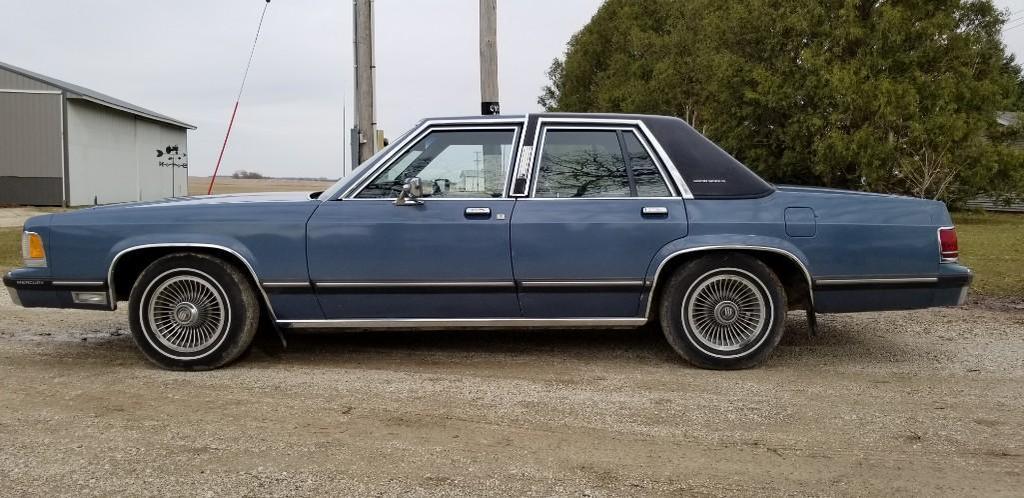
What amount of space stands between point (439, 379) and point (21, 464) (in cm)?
206

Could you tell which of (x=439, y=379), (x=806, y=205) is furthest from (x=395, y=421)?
(x=806, y=205)

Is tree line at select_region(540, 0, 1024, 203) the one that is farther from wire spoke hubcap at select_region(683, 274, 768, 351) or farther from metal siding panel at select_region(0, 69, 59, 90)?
metal siding panel at select_region(0, 69, 59, 90)

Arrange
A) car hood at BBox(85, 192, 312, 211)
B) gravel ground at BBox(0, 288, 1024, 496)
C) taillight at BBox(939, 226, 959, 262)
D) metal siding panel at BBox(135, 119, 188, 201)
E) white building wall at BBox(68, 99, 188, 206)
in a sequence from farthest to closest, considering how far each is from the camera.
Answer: metal siding panel at BBox(135, 119, 188, 201) < white building wall at BBox(68, 99, 188, 206) < car hood at BBox(85, 192, 312, 211) < taillight at BBox(939, 226, 959, 262) < gravel ground at BBox(0, 288, 1024, 496)

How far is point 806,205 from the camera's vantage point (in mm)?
4621

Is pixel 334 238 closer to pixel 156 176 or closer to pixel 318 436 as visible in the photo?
pixel 318 436

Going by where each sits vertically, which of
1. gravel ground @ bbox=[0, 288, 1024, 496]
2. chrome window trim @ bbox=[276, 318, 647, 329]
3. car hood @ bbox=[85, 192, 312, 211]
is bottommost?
gravel ground @ bbox=[0, 288, 1024, 496]

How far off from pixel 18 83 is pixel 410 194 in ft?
96.1

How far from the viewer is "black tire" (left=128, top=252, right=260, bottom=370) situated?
4.65 metres

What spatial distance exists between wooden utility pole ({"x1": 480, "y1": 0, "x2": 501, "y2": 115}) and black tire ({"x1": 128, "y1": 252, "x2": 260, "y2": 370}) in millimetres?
5292

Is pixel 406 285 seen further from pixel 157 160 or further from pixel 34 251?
pixel 157 160

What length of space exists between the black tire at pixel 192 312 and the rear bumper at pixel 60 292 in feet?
0.62

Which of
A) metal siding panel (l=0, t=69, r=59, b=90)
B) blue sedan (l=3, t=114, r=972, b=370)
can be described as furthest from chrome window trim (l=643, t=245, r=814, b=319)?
metal siding panel (l=0, t=69, r=59, b=90)

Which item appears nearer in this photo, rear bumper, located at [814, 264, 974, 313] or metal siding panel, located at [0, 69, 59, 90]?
rear bumper, located at [814, 264, 974, 313]

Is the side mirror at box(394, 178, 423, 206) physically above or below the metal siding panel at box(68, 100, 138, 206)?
below
